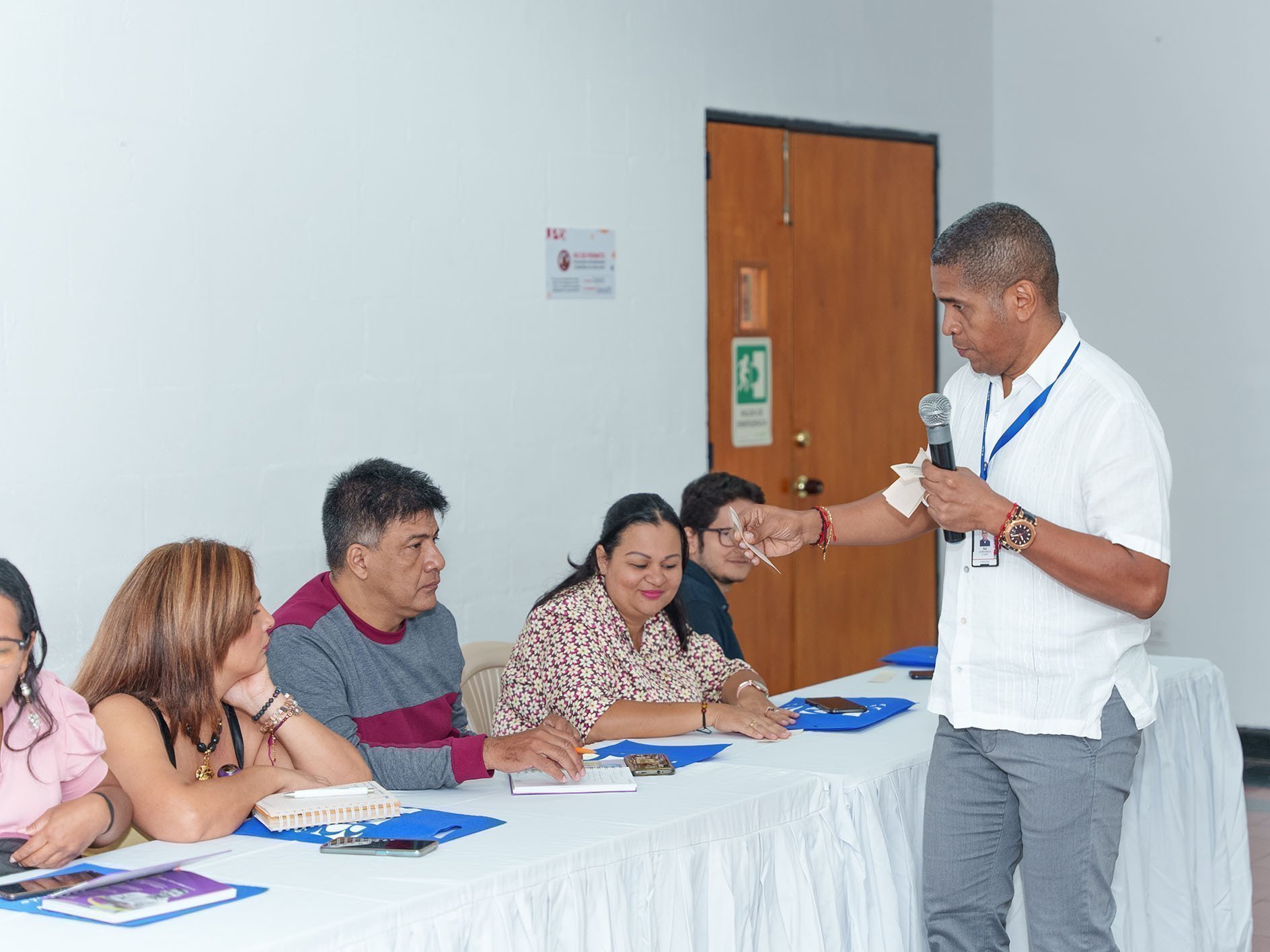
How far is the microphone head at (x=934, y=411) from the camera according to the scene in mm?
2207

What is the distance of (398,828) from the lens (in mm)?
2117

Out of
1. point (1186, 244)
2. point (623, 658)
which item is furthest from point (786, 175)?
point (623, 658)

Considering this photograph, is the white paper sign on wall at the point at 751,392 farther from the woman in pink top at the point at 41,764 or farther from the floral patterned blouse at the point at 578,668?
the woman in pink top at the point at 41,764

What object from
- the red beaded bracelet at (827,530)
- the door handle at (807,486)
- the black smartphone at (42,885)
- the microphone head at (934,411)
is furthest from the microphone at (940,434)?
the door handle at (807,486)

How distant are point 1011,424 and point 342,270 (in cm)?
203

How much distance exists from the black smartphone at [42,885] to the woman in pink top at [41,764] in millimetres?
118

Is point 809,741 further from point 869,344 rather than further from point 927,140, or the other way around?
point 927,140

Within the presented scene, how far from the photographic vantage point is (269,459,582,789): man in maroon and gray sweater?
97.6 inches

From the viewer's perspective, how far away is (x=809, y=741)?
2.80 meters

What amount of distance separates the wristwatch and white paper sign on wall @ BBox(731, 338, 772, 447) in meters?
2.85

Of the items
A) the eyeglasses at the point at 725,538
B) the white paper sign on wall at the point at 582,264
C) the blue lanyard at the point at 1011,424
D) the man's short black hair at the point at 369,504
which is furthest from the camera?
the white paper sign on wall at the point at 582,264

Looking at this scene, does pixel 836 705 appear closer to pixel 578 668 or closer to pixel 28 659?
pixel 578 668

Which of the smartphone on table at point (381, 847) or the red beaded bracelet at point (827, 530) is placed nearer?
the smartphone on table at point (381, 847)

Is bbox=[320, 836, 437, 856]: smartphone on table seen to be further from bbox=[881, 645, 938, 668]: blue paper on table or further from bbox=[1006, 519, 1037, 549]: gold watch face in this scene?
bbox=[881, 645, 938, 668]: blue paper on table
